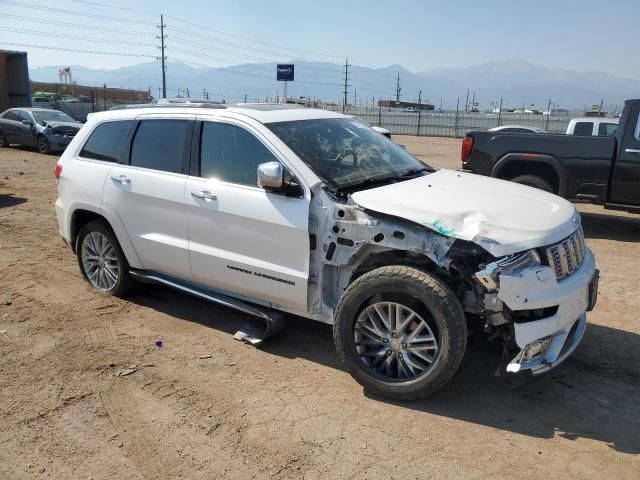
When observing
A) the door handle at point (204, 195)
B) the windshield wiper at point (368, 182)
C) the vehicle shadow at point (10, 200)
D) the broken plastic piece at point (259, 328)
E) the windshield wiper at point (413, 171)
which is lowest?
the vehicle shadow at point (10, 200)

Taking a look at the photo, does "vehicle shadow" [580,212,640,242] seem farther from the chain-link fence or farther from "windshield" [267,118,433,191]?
the chain-link fence

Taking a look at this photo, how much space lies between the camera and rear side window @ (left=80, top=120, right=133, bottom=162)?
5.06 meters

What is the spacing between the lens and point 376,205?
3.57m

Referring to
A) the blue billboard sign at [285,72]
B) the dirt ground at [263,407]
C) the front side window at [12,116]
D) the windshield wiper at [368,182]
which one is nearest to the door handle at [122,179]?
the dirt ground at [263,407]

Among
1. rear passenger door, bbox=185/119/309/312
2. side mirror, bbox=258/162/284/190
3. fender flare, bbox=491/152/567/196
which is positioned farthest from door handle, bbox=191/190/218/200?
fender flare, bbox=491/152/567/196

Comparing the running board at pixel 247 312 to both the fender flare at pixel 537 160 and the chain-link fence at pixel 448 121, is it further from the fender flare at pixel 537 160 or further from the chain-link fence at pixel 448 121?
the chain-link fence at pixel 448 121

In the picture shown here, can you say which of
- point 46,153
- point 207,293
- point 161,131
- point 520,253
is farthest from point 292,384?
point 46,153

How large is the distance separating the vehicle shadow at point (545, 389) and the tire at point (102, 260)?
3.35ft

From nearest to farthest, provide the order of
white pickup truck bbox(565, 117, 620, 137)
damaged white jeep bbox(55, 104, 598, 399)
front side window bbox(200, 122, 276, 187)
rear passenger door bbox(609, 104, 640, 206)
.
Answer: damaged white jeep bbox(55, 104, 598, 399)
front side window bbox(200, 122, 276, 187)
rear passenger door bbox(609, 104, 640, 206)
white pickup truck bbox(565, 117, 620, 137)

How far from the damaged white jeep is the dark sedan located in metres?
14.2

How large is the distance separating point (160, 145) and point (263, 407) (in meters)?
2.50

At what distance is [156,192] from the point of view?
4605 mm

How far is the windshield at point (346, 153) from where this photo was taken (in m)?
4.05

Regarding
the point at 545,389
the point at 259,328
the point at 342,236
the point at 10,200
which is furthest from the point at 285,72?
the point at 545,389
